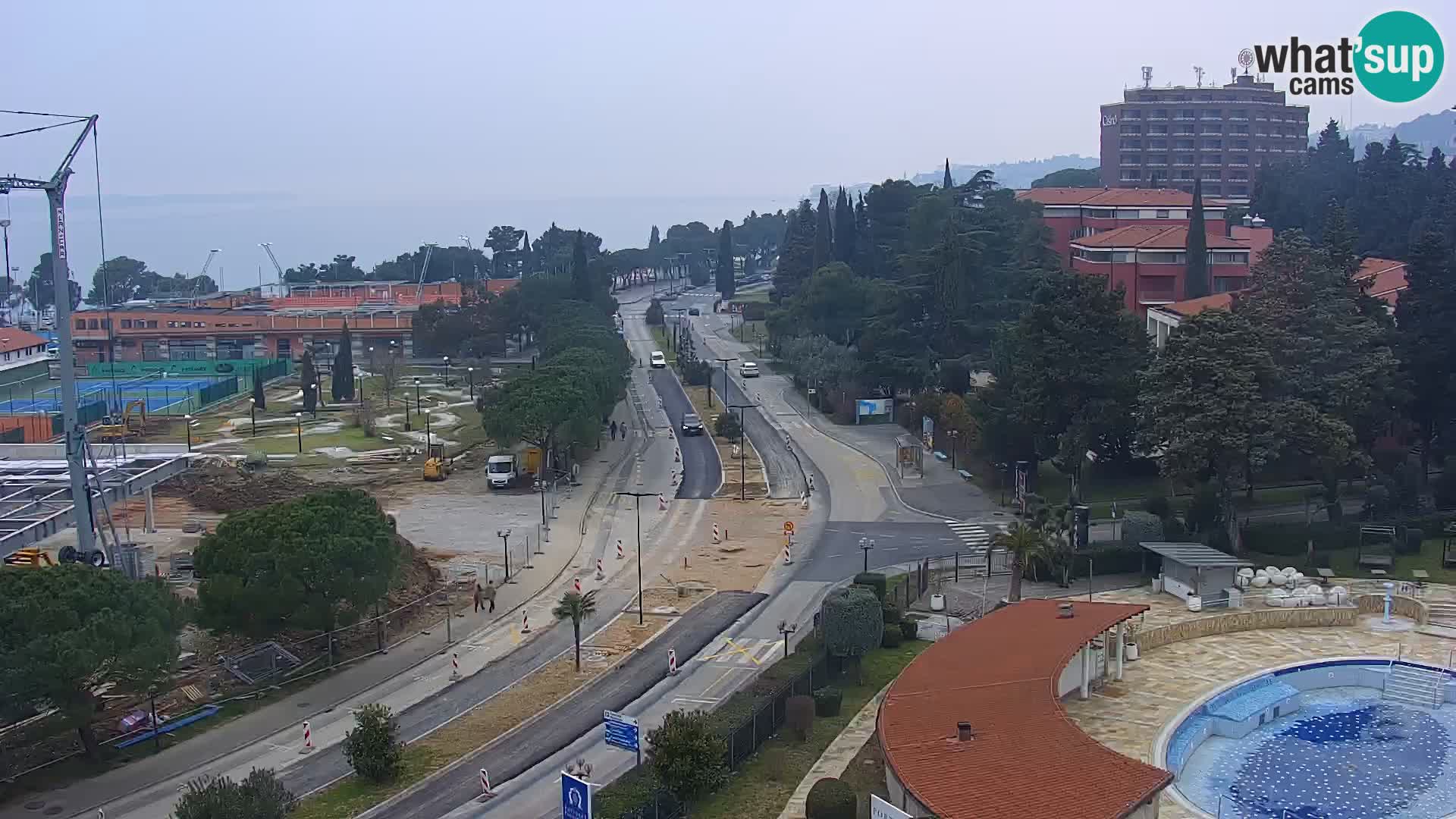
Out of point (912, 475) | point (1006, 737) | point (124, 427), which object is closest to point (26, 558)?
point (124, 427)

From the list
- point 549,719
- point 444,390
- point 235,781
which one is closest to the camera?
point 235,781

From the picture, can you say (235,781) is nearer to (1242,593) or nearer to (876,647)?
(876,647)

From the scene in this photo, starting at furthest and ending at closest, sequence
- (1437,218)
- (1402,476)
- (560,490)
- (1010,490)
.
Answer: (1437,218) → (560,490) → (1010,490) → (1402,476)

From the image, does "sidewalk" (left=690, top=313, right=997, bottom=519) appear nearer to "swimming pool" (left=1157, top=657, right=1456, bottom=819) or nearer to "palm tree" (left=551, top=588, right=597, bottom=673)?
"palm tree" (left=551, top=588, right=597, bottom=673)

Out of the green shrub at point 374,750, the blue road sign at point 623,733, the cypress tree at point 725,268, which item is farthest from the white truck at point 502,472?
the cypress tree at point 725,268

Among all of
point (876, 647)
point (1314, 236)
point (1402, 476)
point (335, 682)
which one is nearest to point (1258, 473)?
point (1402, 476)

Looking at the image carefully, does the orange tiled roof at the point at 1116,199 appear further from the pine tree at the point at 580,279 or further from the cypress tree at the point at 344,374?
the cypress tree at the point at 344,374

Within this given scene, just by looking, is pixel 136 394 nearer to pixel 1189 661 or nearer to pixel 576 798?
pixel 1189 661

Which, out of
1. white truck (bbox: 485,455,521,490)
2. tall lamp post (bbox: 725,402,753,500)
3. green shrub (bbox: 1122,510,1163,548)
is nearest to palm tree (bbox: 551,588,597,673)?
green shrub (bbox: 1122,510,1163,548)
